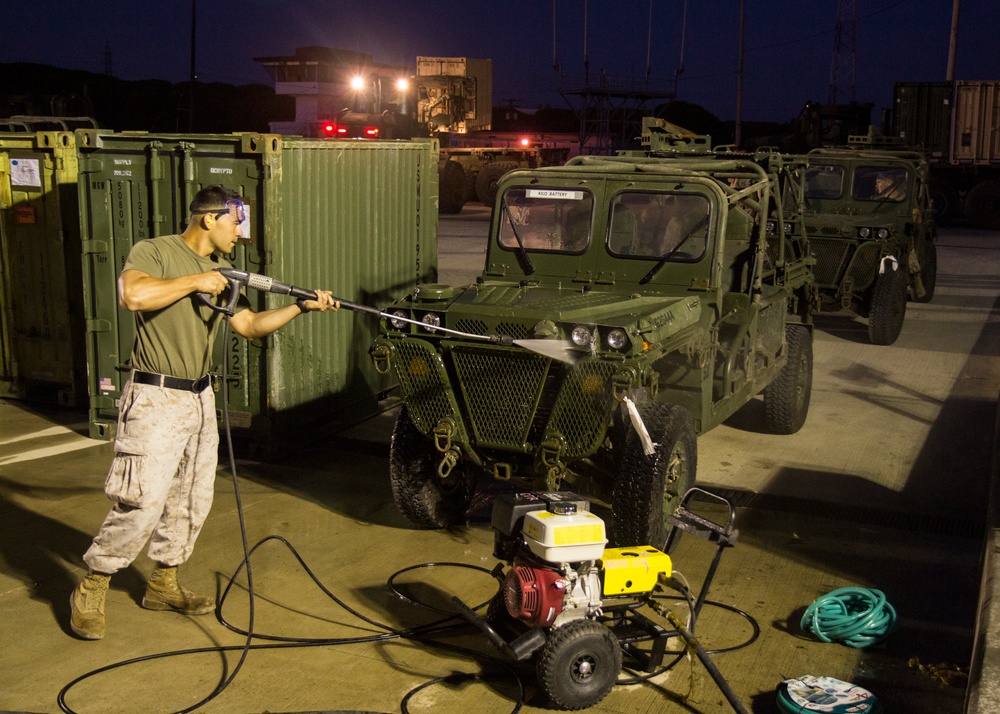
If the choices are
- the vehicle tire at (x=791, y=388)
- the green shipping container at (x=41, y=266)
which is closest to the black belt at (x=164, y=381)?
the green shipping container at (x=41, y=266)

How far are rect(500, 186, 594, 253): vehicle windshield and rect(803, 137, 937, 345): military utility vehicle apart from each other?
19.4 feet

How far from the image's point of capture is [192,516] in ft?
16.9

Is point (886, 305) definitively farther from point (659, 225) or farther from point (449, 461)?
point (449, 461)

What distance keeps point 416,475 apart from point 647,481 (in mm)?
1409

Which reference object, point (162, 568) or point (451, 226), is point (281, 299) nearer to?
point (162, 568)

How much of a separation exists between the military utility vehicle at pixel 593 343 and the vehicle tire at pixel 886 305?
14.7 ft

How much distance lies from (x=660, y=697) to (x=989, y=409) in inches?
243

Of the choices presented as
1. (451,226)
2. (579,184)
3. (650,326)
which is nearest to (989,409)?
(579,184)

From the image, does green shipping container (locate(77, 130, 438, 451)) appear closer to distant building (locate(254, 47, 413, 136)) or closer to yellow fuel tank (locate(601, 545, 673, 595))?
yellow fuel tank (locate(601, 545, 673, 595))

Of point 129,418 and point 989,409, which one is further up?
point 129,418

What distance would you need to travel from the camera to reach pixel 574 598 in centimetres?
441

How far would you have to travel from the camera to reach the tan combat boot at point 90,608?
4.88 metres

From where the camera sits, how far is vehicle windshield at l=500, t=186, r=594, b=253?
23.2 ft

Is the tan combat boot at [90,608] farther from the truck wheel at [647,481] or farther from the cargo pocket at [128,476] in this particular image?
the truck wheel at [647,481]
